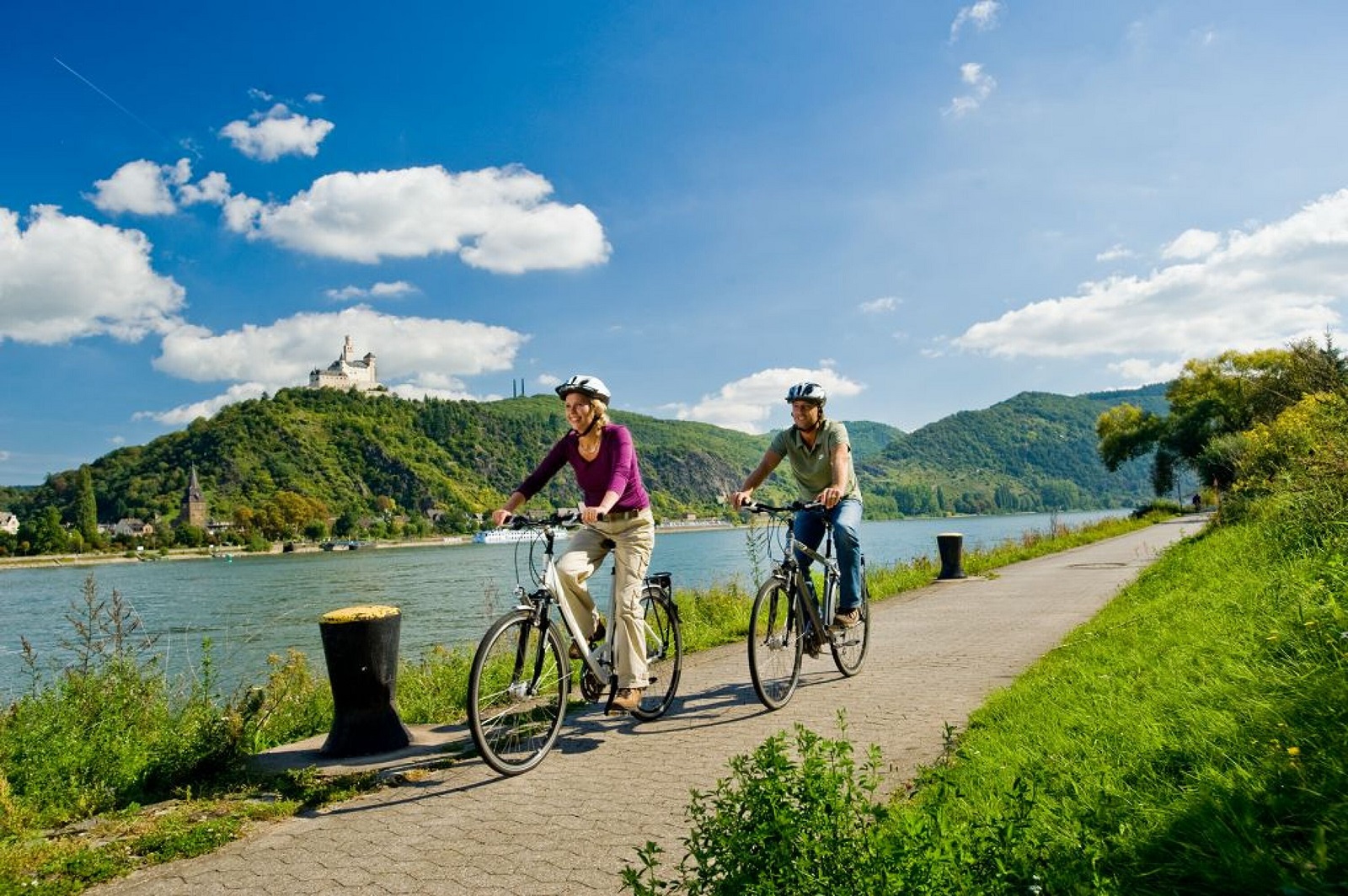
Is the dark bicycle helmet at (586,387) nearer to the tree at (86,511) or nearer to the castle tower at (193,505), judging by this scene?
the tree at (86,511)

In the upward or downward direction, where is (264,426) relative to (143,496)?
upward

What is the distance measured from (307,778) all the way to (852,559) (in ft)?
14.2

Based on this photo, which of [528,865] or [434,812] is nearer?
[528,865]

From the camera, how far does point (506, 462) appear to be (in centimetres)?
15775

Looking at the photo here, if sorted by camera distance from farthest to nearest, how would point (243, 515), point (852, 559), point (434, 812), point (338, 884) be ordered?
point (243, 515), point (852, 559), point (434, 812), point (338, 884)

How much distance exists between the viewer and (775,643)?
623 cm

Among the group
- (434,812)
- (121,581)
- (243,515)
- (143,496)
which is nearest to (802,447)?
(434,812)

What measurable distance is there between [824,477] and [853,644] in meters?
1.57

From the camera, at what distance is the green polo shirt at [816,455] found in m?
6.91

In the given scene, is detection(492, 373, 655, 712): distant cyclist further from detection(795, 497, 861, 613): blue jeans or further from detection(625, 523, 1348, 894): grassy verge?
detection(625, 523, 1348, 894): grassy verge

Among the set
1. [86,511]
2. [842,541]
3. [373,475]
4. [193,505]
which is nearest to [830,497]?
[842,541]

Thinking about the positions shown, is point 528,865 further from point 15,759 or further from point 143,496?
point 143,496

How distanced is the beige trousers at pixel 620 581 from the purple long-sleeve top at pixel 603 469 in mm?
172

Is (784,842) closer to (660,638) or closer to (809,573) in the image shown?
(660,638)
